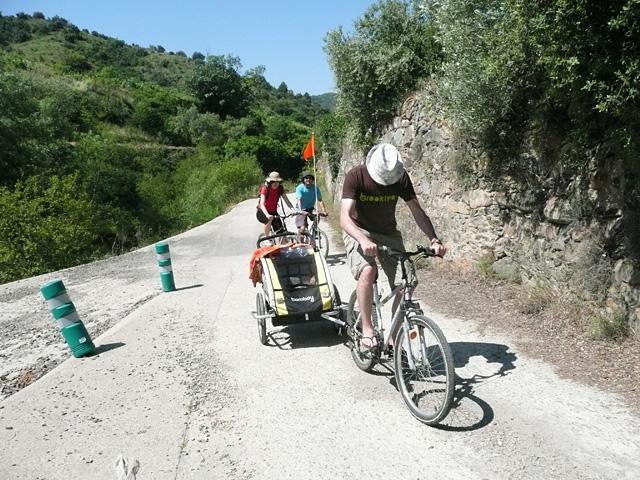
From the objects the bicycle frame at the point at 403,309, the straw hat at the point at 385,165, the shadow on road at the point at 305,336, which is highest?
the straw hat at the point at 385,165

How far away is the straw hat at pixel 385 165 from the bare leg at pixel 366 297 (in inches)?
30.2

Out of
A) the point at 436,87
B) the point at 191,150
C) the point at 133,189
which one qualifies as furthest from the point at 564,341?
the point at 191,150

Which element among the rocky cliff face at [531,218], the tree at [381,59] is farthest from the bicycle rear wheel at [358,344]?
the tree at [381,59]

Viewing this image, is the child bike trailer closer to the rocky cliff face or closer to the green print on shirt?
the green print on shirt

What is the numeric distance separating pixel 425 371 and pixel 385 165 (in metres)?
1.68

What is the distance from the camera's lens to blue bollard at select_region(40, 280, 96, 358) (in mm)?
5246

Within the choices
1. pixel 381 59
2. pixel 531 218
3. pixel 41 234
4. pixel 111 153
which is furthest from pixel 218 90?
pixel 531 218

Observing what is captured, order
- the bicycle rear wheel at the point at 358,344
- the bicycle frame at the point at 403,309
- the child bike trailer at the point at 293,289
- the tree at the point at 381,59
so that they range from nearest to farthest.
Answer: the bicycle frame at the point at 403,309 → the bicycle rear wheel at the point at 358,344 → the child bike trailer at the point at 293,289 → the tree at the point at 381,59

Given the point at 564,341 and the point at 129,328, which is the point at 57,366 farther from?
the point at 564,341

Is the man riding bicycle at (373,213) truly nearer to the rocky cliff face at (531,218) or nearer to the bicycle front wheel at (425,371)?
the bicycle front wheel at (425,371)

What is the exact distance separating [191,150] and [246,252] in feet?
138

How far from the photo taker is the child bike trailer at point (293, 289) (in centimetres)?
505

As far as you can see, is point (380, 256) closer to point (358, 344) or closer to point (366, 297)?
point (366, 297)

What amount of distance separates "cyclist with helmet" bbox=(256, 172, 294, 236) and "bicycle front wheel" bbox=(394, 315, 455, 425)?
5.21 m
